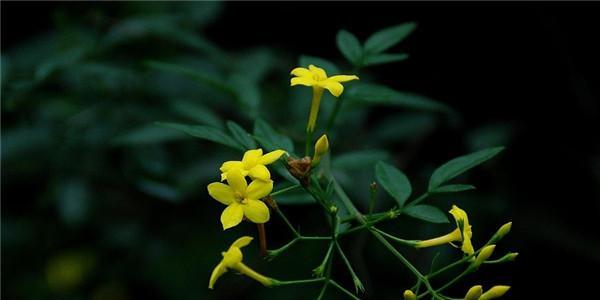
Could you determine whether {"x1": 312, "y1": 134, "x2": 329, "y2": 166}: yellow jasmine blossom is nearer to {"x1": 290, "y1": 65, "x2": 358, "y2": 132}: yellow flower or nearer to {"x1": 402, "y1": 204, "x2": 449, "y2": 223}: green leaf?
{"x1": 290, "y1": 65, "x2": 358, "y2": 132}: yellow flower

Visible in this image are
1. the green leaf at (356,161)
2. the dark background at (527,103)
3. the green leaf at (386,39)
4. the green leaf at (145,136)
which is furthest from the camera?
the dark background at (527,103)

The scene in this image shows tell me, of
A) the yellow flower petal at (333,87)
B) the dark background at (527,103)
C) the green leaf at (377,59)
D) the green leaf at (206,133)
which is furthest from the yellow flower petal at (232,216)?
the dark background at (527,103)

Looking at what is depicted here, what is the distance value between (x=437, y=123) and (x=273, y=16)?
1.00 metres

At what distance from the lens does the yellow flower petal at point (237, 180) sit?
1512mm

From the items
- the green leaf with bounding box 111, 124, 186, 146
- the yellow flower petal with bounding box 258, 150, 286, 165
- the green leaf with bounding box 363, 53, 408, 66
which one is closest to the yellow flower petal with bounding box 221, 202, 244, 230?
the yellow flower petal with bounding box 258, 150, 286, 165

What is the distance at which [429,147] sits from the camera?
333 centimetres

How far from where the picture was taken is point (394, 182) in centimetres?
174

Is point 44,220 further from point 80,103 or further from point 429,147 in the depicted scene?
point 429,147

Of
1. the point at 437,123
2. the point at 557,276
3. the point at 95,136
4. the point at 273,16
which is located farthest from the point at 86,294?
the point at 557,276

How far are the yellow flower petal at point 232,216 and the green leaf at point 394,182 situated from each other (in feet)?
1.28

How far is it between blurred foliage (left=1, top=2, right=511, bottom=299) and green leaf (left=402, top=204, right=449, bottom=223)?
1.50ft

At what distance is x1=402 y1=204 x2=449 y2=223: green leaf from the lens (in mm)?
1627

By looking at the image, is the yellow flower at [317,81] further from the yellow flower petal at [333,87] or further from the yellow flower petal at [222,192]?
the yellow flower petal at [222,192]

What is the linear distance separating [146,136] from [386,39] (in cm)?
96
